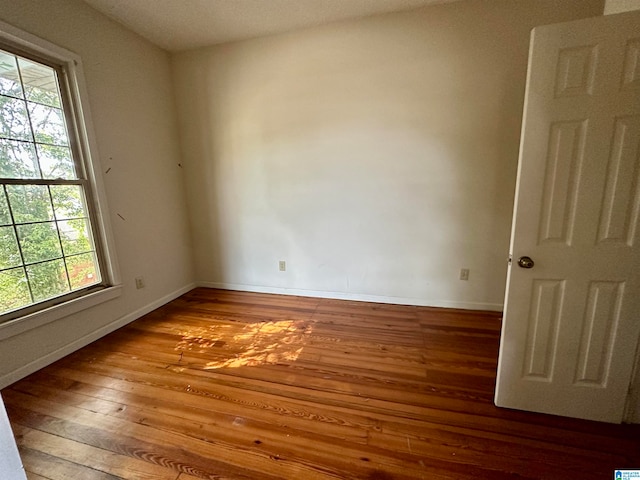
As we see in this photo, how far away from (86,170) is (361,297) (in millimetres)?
3001

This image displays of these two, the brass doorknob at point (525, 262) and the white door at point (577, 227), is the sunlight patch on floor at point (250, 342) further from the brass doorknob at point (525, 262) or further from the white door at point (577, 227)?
the brass doorknob at point (525, 262)

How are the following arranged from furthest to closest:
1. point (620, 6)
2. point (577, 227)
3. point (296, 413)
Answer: point (620, 6) → point (296, 413) → point (577, 227)

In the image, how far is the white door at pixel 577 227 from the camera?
111cm

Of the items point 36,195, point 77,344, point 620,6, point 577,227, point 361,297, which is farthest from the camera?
point 361,297

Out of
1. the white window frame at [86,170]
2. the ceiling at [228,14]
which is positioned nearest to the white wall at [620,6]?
the ceiling at [228,14]

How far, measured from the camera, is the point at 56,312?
1.96m

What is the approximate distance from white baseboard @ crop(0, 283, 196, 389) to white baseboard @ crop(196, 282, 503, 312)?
72 centimetres

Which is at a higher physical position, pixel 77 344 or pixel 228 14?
pixel 228 14

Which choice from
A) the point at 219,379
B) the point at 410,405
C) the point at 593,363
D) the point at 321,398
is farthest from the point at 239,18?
the point at 593,363

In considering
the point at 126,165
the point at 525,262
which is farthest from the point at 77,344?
the point at 525,262

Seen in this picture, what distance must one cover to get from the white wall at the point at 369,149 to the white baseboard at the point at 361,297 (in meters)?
0.02

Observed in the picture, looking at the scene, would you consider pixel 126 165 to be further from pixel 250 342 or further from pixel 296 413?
pixel 296 413

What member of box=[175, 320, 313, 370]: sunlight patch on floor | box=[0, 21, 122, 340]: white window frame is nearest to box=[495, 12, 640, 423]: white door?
box=[175, 320, 313, 370]: sunlight patch on floor

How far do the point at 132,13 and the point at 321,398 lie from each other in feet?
11.9
